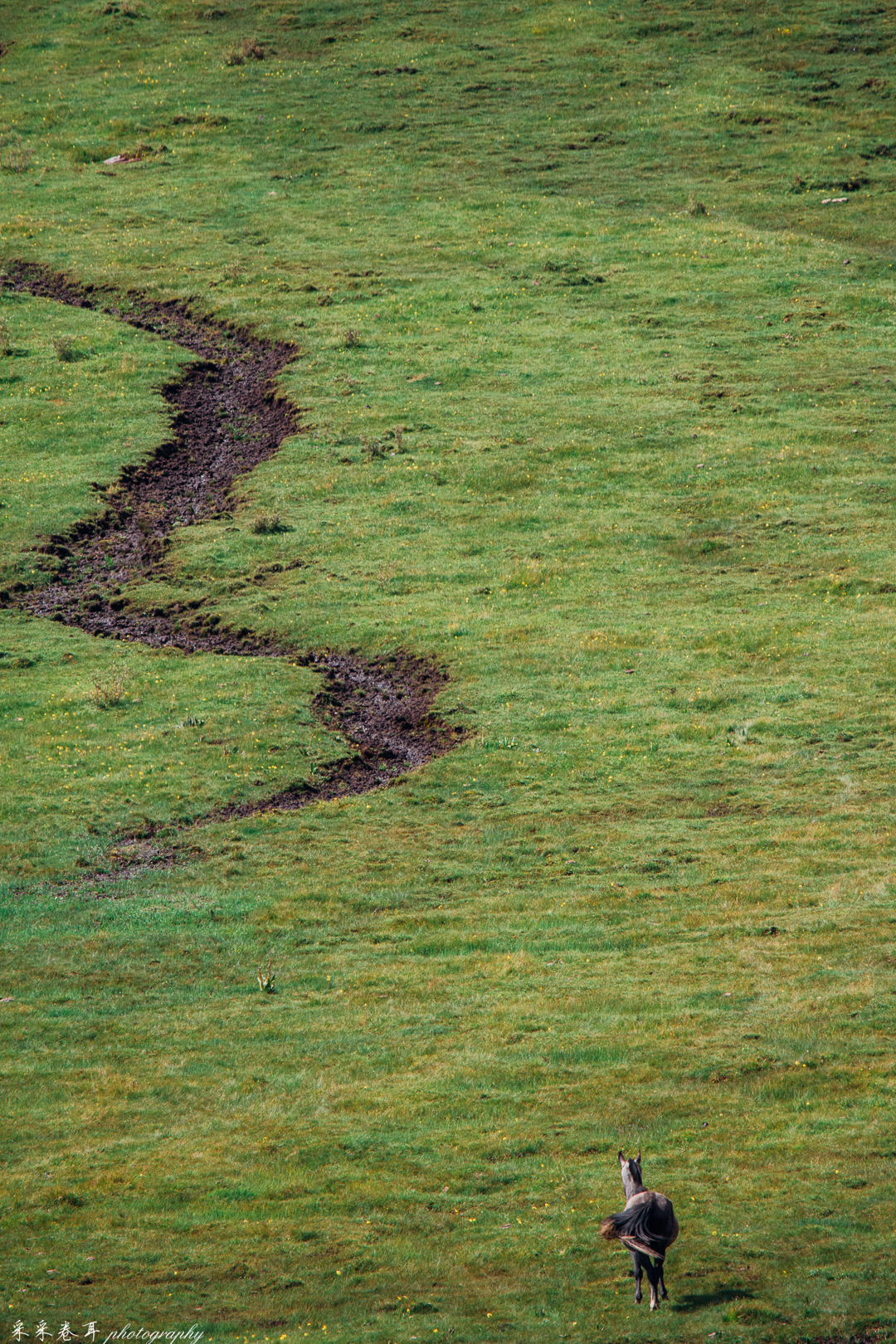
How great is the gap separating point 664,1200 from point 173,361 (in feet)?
145

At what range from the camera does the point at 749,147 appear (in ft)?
213

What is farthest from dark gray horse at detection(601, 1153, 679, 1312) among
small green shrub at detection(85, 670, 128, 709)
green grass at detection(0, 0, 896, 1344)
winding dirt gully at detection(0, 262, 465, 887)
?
small green shrub at detection(85, 670, 128, 709)

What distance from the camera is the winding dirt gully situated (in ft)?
98.6

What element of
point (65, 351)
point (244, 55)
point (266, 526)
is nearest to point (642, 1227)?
point (266, 526)

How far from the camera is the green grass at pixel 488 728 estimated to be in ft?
51.5

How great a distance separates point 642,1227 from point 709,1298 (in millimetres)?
1615

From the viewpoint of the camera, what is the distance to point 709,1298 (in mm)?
13781

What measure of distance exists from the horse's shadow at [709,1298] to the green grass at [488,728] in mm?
48

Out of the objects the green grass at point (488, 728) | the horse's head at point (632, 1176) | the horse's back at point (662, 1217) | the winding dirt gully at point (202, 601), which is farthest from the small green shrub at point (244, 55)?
the horse's back at point (662, 1217)

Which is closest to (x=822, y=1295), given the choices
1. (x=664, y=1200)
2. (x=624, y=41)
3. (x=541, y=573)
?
(x=664, y=1200)

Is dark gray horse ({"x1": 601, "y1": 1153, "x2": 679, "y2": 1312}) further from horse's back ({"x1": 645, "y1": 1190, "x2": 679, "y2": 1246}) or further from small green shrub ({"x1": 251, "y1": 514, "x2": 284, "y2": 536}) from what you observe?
small green shrub ({"x1": 251, "y1": 514, "x2": 284, "y2": 536})

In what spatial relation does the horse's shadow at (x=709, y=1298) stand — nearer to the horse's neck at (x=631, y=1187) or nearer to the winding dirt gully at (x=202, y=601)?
the horse's neck at (x=631, y=1187)

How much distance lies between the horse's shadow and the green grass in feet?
0.16

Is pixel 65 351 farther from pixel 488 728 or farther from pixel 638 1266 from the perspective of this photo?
pixel 638 1266
